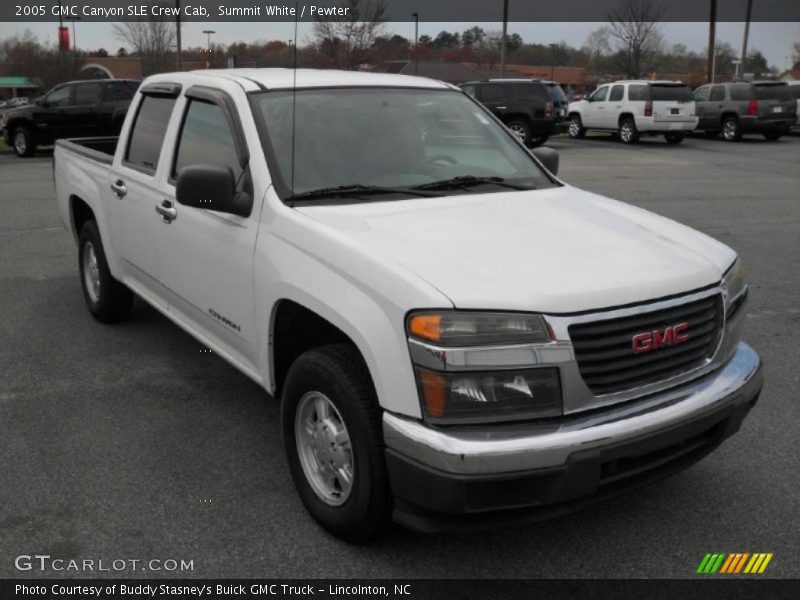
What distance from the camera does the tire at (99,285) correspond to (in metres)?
5.95

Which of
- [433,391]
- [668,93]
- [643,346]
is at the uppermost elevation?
[668,93]

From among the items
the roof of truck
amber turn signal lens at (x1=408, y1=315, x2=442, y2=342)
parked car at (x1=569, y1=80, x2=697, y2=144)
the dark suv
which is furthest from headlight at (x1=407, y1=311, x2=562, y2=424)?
parked car at (x1=569, y1=80, x2=697, y2=144)

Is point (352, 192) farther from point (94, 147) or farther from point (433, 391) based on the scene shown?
point (94, 147)

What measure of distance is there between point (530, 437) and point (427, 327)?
0.49 meters

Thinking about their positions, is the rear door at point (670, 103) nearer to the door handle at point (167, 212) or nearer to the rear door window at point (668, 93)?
the rear door window at point (668, 93)

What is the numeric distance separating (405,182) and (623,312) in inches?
56.7

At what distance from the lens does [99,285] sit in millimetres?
6117

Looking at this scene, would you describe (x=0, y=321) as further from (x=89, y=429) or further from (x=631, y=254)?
(x=631, y=254)

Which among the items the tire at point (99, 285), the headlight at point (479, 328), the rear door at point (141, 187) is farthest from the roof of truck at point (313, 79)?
the headlight at point (479, 328)

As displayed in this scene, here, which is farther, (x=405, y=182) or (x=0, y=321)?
(x=0, y=321)

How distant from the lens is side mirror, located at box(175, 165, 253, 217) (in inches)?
142

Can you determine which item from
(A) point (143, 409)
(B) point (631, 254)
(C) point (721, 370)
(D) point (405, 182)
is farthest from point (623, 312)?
(A) point (143, 409)

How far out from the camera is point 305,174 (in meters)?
3.81

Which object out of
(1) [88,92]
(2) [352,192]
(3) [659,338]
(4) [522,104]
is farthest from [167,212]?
(4) [522,104]
